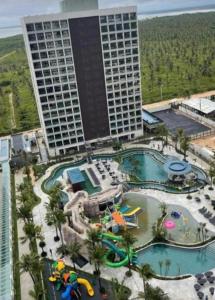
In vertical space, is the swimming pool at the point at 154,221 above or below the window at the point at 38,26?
below

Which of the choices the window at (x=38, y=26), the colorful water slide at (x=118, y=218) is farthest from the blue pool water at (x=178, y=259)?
the window at (x=38, y=26)

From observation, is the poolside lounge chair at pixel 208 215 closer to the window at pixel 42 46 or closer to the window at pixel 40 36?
the window at pixel 42 46

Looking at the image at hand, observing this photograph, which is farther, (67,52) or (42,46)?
(67,52)

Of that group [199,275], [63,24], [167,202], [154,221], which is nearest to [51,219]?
[154,221]

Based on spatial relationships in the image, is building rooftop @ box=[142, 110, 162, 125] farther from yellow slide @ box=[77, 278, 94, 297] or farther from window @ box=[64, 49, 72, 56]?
yellow slide @ box=[77, 278, 94, 297]

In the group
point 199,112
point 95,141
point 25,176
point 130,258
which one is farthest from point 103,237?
point 199,112

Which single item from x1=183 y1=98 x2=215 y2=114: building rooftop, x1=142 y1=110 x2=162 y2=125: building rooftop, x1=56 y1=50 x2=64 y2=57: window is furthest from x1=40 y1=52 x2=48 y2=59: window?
x1=183 y1=98 x2=215 y2=114: building rooftop

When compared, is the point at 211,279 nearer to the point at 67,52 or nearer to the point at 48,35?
the point at 67,52

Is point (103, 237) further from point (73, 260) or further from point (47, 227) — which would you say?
point (47, 227)
